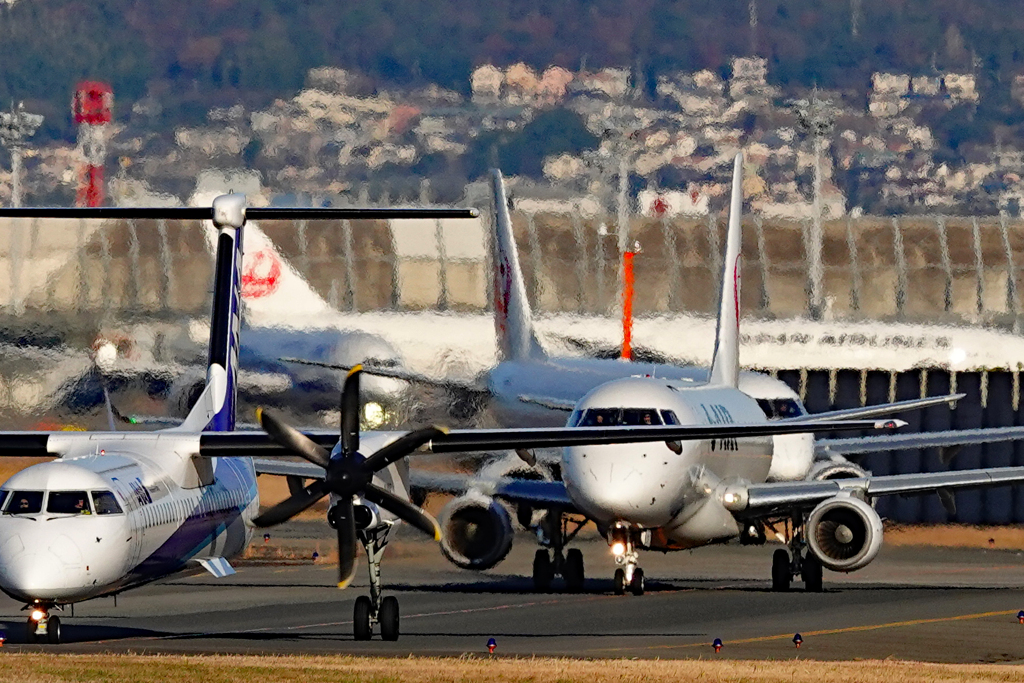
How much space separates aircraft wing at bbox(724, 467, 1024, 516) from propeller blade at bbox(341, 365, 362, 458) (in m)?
13.0

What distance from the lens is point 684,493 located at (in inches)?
1377

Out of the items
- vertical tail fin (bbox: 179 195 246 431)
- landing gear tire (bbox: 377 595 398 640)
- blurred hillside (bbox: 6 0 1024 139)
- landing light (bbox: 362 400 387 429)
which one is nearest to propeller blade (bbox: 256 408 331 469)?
landing gear tire (bbox: 377 595 398 640)

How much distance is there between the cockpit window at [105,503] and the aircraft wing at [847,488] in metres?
14.9

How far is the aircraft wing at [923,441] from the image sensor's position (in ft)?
127

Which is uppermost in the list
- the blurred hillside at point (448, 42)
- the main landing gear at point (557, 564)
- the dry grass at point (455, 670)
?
the blurred hillside at point (448, 42)

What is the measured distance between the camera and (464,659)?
23.1 meters

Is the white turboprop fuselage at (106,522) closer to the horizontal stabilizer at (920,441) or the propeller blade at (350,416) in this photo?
the propeller blade at (350,416)

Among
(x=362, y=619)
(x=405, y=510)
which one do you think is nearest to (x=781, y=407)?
→ (x=362, y=619)

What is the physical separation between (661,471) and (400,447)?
990 cm

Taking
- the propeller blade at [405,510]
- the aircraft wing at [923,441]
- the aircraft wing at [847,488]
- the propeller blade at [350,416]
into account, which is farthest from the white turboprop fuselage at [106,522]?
the aircraft wing at [923,441]

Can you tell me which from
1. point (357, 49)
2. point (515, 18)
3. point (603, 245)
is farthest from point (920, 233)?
point (515, 18)

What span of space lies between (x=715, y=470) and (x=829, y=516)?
2.36 meters

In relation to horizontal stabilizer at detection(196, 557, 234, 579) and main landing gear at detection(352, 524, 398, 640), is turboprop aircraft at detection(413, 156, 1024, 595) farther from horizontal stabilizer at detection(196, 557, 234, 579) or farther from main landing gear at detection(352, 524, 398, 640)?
horizontal stabilizer at detection(196, 557, 234, 579)

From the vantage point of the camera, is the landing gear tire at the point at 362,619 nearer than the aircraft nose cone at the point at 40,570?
No
